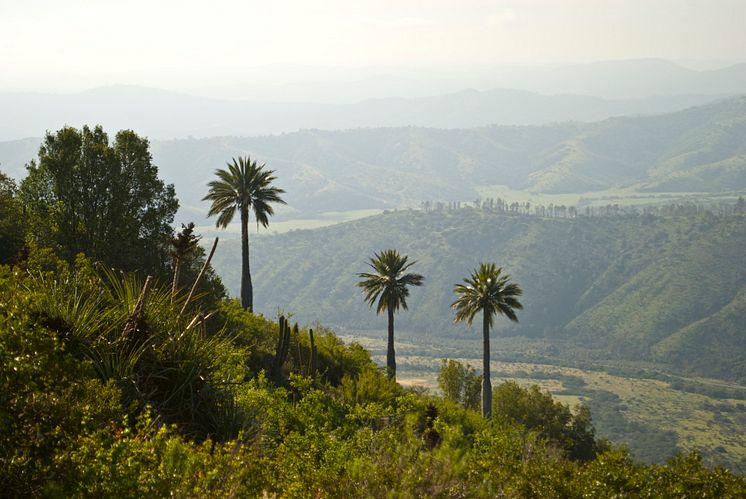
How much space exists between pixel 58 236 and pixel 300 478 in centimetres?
3092

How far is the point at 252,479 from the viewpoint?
44.1ft

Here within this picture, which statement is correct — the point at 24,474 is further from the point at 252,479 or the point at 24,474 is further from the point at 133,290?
the point at 133,290

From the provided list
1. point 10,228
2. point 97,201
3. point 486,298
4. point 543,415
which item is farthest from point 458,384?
point 10,228

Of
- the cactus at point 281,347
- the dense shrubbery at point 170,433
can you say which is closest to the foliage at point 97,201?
the cactus at point 281,347

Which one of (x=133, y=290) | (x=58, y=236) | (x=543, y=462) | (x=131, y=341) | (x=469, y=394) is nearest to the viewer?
(x=131, y=341)

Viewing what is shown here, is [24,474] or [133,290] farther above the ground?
[133,290]

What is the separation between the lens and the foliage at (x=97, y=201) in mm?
41469

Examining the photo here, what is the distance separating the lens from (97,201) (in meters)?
43.3

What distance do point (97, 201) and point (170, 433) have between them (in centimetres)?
3159

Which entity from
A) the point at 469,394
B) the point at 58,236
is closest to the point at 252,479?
the point at 58,236

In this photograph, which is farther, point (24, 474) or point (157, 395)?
point (157, 395)

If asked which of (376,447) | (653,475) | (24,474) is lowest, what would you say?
(653,475)

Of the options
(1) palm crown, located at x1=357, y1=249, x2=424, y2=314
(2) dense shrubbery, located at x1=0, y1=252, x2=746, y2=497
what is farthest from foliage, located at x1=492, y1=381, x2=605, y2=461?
(2) dense shrubbery, located at x1=0, y1=252, x2=746, y2=497

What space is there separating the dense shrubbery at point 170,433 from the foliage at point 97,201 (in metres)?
19.7
